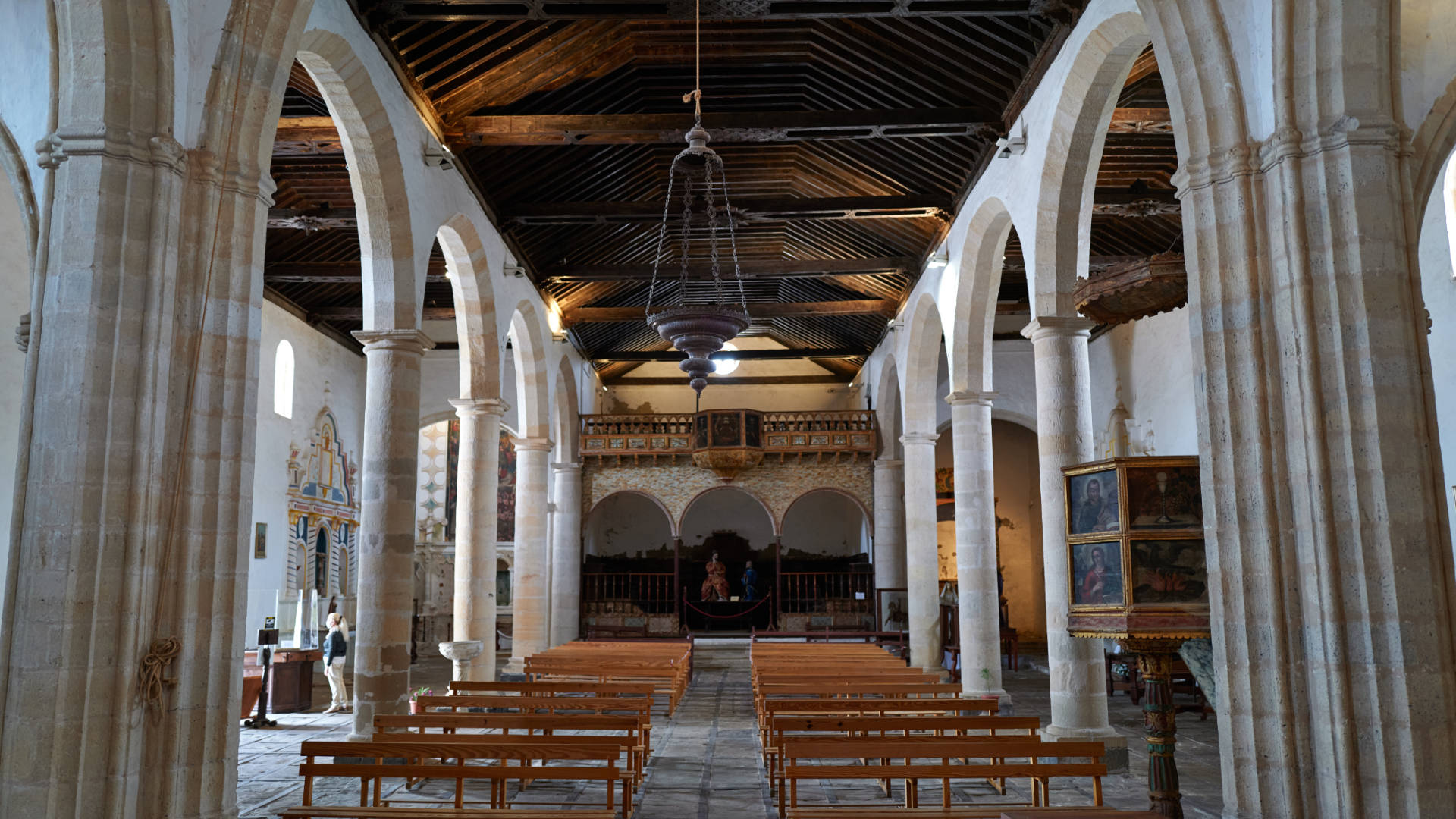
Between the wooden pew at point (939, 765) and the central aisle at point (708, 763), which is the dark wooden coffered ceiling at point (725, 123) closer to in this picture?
the wooden pew at point (939, 765)

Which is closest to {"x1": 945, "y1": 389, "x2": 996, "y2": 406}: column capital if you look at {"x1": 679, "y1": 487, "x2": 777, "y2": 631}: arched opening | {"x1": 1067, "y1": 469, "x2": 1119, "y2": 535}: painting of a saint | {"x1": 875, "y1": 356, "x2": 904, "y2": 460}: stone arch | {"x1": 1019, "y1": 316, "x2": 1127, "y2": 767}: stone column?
A: {"x1": 1019, "y1": 316, "x2": 1127, "y2": 767}: stone column

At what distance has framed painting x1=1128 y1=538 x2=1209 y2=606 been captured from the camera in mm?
5375

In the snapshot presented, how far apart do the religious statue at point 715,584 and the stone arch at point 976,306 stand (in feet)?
39.8

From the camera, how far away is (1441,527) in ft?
16.3

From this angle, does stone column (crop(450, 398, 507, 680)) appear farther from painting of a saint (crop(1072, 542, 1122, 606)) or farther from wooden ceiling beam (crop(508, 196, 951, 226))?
painting of a saint (crop(1072, 542, 1122, 606))

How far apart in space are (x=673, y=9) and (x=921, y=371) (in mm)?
9101

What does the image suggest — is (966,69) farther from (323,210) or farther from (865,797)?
(323,210)

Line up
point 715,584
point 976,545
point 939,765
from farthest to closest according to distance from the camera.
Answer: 1. point 715,584
2. point 976,545
3. point 939,765

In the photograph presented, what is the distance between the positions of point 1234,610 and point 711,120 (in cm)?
726

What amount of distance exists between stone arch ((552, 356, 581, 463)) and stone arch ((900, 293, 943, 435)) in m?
6.63

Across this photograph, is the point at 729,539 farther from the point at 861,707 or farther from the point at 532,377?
the point at 861,707

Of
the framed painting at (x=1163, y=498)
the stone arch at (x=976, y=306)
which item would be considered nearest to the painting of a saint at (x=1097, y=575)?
the framed painting at (x=1163, y=498)

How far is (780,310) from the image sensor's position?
18219 mm

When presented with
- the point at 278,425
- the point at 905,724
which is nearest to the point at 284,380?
the point at 278,425
